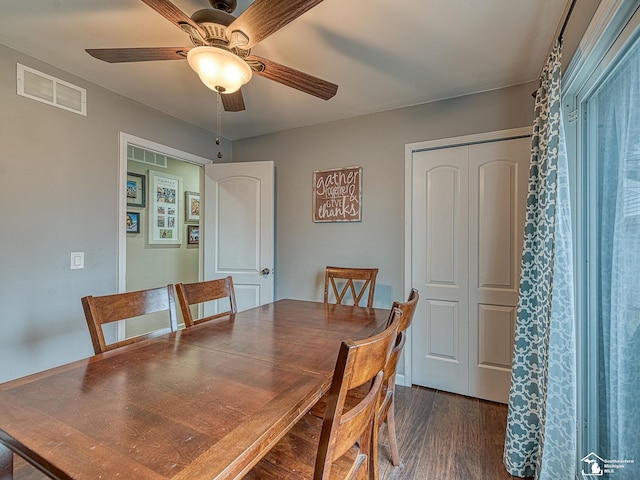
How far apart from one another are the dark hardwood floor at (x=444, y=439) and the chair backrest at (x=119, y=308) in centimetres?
106

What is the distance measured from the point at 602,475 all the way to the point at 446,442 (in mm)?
734

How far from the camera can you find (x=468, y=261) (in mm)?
2375

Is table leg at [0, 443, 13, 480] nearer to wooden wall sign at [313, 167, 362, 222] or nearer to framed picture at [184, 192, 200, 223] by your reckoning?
wooden wall sign at [313, 167, 362, 222]

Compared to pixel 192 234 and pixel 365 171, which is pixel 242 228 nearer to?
pixel 365 171

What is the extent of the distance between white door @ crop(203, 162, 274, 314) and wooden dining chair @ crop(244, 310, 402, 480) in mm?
1867

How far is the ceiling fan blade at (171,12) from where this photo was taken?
3.58 feet

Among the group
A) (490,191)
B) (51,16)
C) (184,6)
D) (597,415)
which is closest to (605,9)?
(490,191)

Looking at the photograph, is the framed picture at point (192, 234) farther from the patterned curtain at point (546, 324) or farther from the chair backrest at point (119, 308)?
the patterned curtain at point (546, 324)

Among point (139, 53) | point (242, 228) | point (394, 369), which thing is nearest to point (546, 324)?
point (394, 369)

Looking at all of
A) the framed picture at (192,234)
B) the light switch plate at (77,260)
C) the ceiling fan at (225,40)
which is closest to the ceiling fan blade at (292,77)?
the ceiling fan at (225,40)

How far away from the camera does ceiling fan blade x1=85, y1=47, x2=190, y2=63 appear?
4.48 ft

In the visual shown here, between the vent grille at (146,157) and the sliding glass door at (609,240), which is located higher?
the vent grille at (146,157)

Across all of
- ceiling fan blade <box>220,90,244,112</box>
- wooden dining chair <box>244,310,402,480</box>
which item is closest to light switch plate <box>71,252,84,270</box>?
ceiling fan blade <box>220,90,244,112</box>

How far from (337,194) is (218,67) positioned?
1668 millimetres
